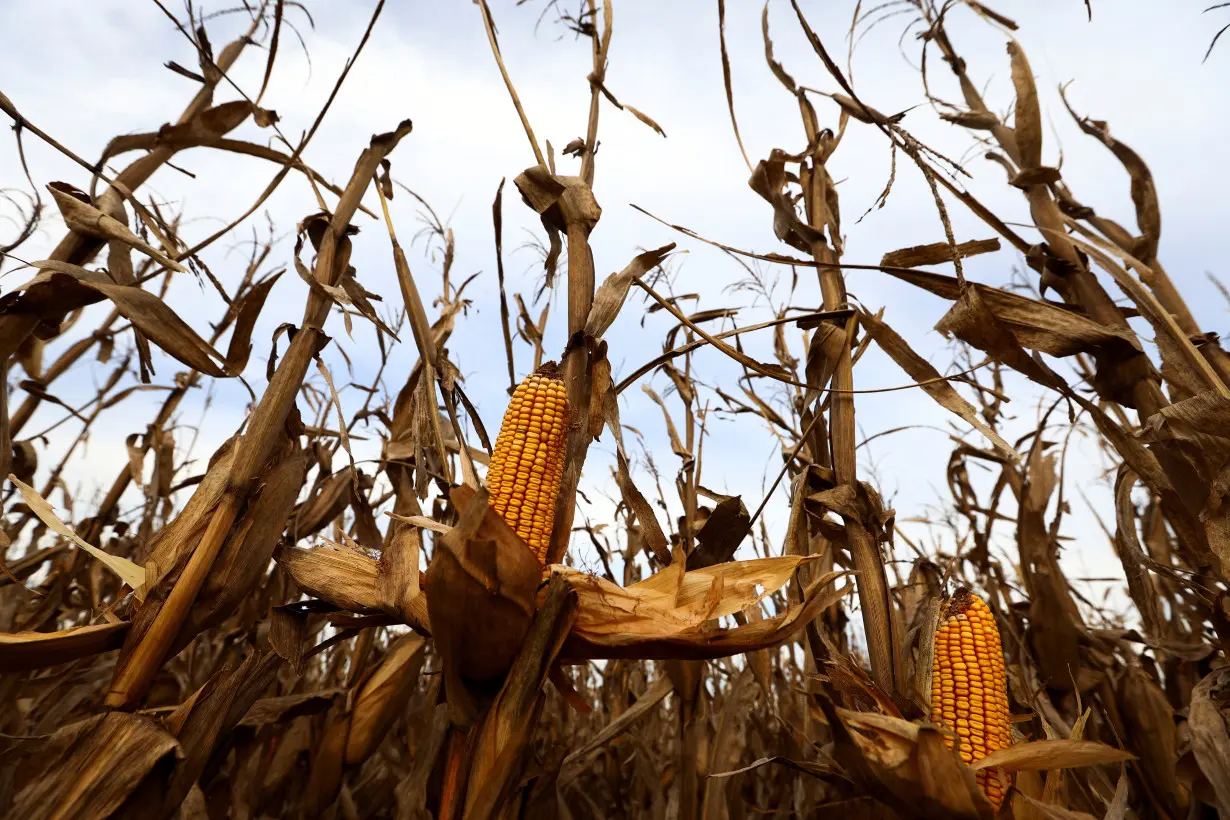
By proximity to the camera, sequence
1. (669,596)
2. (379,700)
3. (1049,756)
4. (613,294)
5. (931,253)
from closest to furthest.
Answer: (1049,756), (669,596), (613,294), (931,253), (379,700)

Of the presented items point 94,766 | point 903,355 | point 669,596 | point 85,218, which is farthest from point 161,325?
point 903,355

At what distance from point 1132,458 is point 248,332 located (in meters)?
2.68

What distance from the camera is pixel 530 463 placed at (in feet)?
6.32

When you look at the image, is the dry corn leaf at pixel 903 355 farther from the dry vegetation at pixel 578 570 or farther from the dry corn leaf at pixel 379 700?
the dry corn leaf at pixel 379 700

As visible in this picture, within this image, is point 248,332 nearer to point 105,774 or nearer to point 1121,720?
point 105,774

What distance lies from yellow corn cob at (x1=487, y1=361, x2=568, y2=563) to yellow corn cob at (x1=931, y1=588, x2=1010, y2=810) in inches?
42.3

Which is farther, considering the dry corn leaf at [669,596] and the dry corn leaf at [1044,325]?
the dry corn leaf at [1044,325]

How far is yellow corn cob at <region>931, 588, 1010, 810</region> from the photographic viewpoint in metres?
1.96

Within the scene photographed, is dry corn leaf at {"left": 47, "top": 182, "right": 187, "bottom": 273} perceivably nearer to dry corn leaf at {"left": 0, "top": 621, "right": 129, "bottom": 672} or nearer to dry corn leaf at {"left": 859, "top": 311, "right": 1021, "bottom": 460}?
dry corn leaf at {"left": 0, "top": 621, "right": 129, "bottom": 672}

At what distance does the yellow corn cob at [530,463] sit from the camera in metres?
1.90

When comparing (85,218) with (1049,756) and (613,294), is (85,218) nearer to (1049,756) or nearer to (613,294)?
(613,294)

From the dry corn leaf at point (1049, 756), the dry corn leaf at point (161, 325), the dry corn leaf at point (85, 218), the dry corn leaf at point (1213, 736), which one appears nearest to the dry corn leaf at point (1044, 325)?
the dry corn leaf at point (1213, 736)

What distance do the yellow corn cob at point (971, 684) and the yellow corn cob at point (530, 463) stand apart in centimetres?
107

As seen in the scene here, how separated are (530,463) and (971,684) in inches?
49.5
